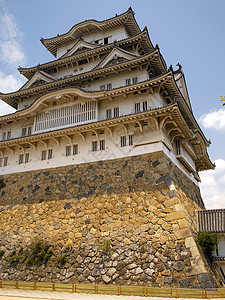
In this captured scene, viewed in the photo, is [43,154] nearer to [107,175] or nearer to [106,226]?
[107,175]

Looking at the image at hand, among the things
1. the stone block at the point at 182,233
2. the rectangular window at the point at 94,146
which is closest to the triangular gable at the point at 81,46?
the rectangular window at the point at 94,146

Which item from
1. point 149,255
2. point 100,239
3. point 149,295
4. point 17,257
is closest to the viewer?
point 149,295

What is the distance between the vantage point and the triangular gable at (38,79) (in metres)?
26.4

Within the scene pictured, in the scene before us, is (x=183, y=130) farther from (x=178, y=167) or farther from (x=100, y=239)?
(x=100, y=239)

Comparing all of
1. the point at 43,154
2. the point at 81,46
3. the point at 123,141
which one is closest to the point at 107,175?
the point at 123,141

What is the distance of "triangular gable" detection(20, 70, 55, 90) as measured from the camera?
2641 cm

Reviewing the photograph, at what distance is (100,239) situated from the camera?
16.0m

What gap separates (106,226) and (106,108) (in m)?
9.12

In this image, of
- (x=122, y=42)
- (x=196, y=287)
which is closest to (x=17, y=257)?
(x=196, y=287)

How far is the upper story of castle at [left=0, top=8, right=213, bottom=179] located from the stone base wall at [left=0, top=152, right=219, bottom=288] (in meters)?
1.61

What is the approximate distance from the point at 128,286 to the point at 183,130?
435 inches

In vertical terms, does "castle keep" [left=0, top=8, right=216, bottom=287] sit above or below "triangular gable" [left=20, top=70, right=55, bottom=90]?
below

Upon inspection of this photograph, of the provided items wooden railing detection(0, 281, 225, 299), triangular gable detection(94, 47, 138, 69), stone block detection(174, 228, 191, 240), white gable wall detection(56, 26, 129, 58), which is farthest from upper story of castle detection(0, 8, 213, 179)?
wooden railing detection(0, 281, 225, 299)

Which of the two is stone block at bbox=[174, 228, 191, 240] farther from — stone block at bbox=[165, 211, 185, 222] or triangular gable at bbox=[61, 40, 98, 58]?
triangular gable at bbox=[61, 40, 98, 58]
